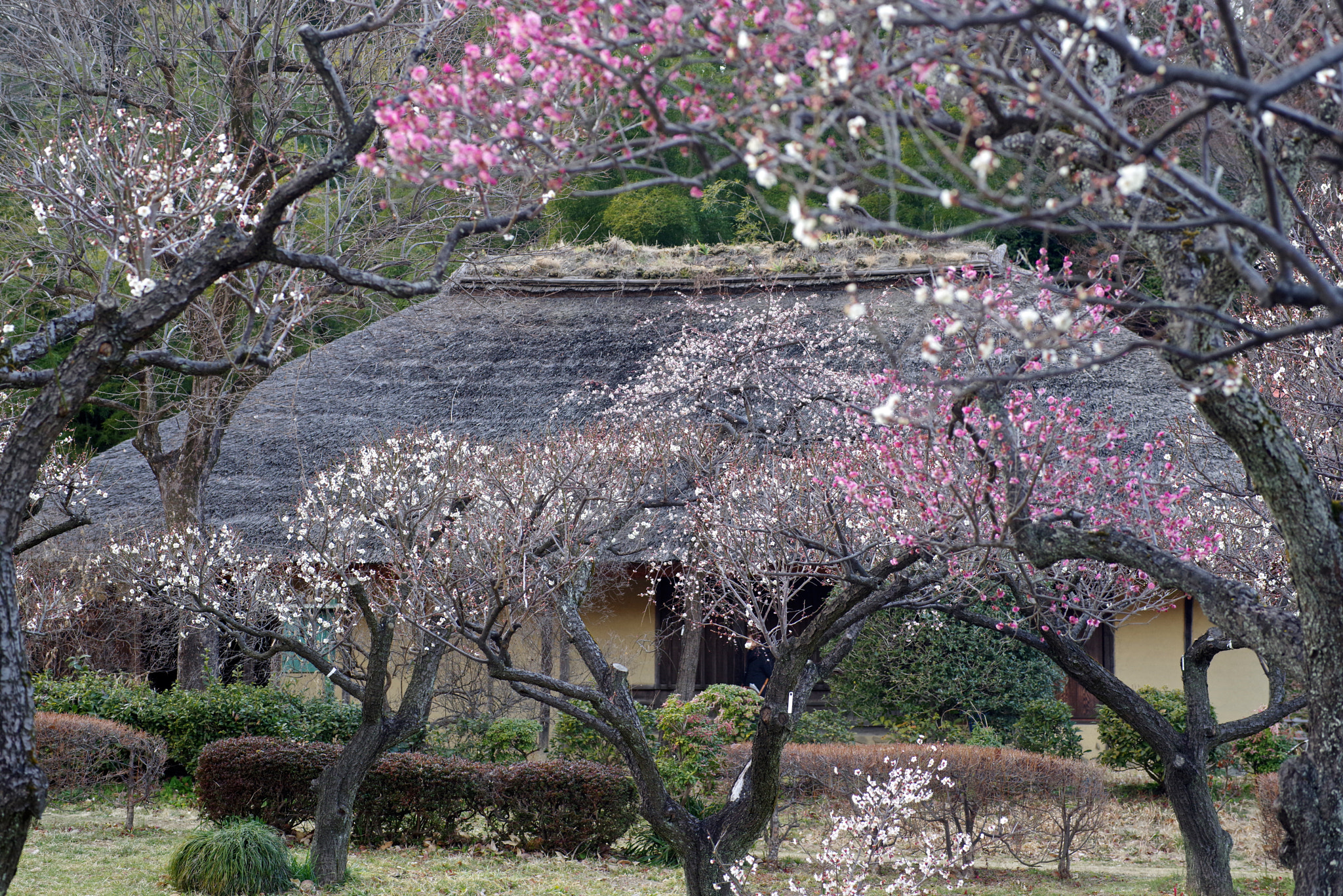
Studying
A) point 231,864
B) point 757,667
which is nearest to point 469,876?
point 231,864

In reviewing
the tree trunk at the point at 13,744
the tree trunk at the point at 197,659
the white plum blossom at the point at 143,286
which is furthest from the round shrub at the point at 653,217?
the tree trunk at the point at 13,744

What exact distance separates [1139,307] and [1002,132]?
104 cm

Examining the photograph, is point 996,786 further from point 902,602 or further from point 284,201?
point 284,201

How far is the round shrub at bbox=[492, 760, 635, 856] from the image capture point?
952 centimetres

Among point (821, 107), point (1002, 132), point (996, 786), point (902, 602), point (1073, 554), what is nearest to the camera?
point (821, 107)

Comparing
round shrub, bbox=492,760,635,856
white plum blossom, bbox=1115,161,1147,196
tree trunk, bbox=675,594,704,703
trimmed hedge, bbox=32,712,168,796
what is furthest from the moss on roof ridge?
white plum blossom, bbox=1115,161,1147,196

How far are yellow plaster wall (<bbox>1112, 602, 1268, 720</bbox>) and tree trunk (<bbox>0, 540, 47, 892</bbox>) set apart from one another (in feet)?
40.3

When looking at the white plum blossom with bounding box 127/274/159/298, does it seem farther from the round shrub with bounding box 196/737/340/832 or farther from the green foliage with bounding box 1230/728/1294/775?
the green foliage with bounding box 1230/728/1294/775

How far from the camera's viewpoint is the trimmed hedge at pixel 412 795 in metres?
9.57

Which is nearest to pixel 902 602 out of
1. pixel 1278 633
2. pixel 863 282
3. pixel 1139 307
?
pixel 1278 633

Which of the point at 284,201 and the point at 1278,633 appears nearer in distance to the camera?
the point at 1278,633

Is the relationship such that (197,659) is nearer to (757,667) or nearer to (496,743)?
(496,743)

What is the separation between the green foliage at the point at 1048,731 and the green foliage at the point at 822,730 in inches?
70.0

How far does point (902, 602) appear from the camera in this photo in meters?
7.31
